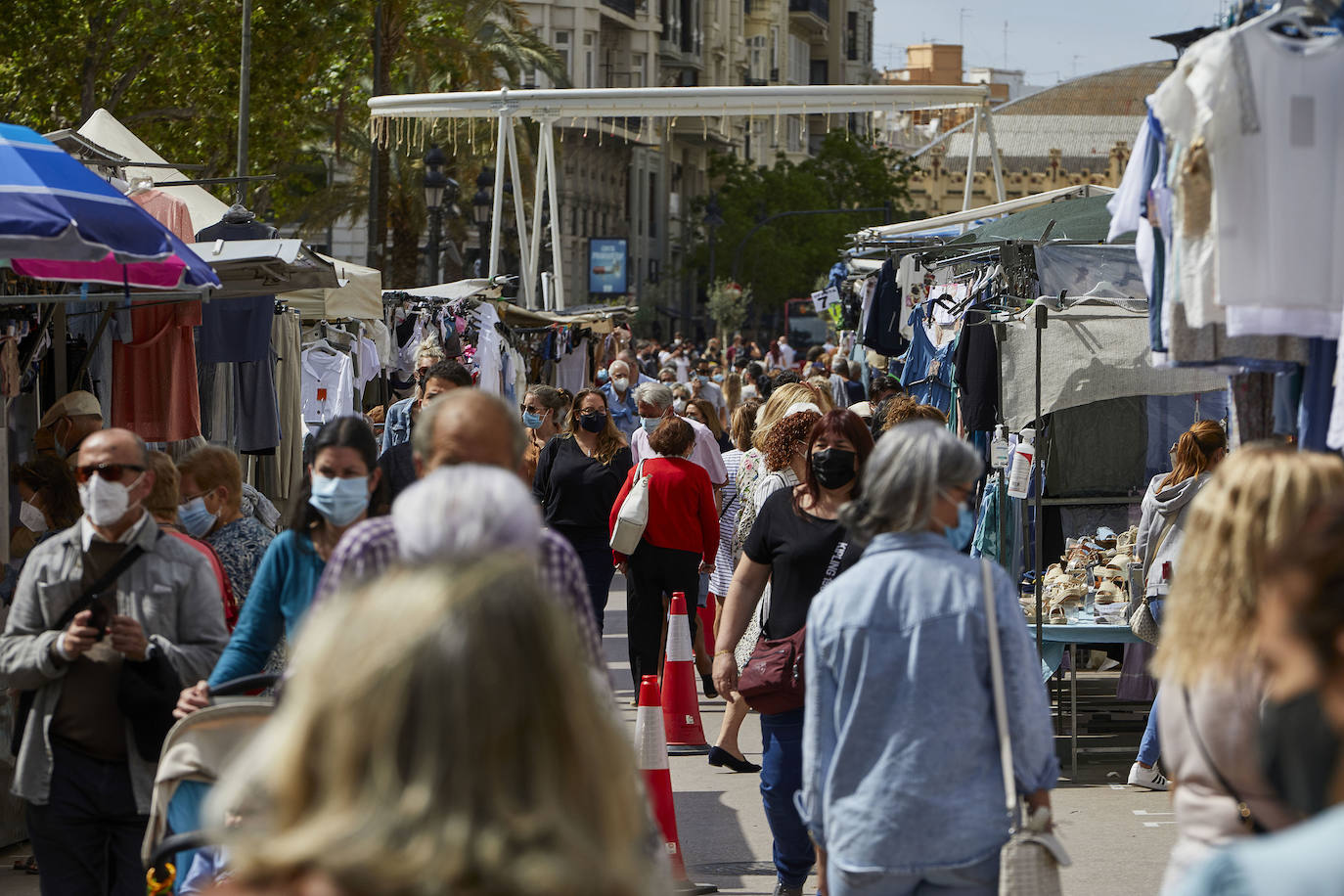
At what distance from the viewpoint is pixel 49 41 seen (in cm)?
2417

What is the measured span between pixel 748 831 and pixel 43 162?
13.5 ft

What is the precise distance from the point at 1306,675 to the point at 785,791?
4.31 metres

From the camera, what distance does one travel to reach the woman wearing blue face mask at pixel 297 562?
15.7 feet

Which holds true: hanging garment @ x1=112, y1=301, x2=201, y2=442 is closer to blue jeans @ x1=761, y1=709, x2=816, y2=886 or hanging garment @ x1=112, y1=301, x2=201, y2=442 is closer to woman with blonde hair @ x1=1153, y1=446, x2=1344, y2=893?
blue jeans @ x1=761, y1=709, x2=816, y2=886

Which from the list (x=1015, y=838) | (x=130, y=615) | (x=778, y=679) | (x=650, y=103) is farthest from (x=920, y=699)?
(x=650, y=103)

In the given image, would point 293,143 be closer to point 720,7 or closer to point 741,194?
point 741,194

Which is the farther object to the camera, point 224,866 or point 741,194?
point 741,194

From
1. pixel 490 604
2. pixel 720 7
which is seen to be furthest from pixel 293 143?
pixel 720 7

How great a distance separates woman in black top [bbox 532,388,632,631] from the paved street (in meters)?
1.03

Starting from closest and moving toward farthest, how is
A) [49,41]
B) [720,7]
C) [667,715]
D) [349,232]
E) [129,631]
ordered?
[129,631], [667,715], [49,41], [349,232], [720,7]

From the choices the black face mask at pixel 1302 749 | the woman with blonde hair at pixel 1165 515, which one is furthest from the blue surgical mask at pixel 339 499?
the woman with blonde hair at pixel 1165 515

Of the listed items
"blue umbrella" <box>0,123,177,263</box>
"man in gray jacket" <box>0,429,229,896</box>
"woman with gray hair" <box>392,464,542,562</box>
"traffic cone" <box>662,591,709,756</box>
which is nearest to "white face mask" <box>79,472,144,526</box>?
"man in gray jacket" <box>0,429,229,896</box>

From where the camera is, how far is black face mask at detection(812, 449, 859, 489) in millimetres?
6250

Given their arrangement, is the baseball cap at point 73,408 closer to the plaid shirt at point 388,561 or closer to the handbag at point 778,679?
the handbag at point 778,679
